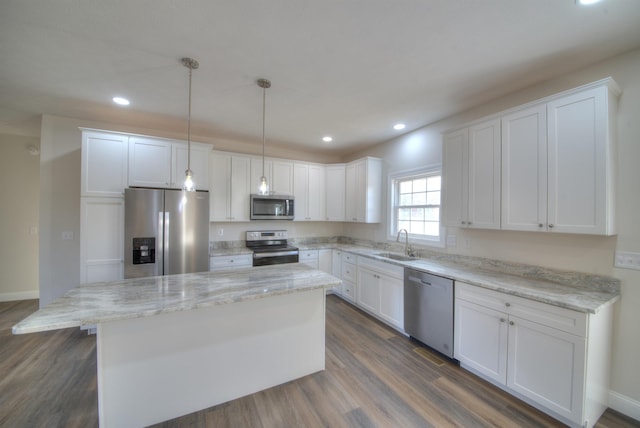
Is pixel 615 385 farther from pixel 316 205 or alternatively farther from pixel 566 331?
pixel 316 205

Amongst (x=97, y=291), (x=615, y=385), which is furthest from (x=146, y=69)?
(x=615, y=385)

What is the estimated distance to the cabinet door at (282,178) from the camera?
4.30 metres

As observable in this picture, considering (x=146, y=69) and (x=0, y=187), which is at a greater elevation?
(x=146, y=69)

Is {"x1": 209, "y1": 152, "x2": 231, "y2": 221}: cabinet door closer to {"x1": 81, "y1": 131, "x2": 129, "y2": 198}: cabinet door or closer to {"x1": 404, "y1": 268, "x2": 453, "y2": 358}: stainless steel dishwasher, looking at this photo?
{"x1": 81, "y1": 131, "x2": 129, "y2": 198}: cabinet door

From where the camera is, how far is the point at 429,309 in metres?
2.63

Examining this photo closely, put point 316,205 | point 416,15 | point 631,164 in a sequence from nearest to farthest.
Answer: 1. point 416,15
2. point 631,164
3. point 316,205

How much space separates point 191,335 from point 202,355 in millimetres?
188

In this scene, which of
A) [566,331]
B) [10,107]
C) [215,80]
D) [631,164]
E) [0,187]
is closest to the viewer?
[566,331]

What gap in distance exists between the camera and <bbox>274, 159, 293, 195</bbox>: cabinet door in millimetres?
4305

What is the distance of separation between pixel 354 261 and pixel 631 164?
2.99 m

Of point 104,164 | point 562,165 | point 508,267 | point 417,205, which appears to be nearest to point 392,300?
point 508,267

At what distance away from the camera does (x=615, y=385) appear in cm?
186

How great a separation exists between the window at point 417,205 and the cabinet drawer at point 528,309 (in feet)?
3.50

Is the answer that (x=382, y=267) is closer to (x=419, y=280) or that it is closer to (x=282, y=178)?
(x=419, y=280)
